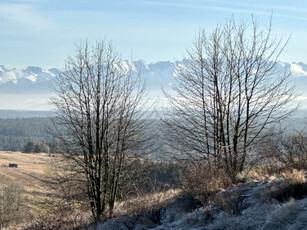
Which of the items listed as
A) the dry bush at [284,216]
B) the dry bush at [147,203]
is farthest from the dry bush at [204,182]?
the dry bush at [284,216]

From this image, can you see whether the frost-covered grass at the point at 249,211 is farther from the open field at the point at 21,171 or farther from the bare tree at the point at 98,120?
the open field at the point at 21,171

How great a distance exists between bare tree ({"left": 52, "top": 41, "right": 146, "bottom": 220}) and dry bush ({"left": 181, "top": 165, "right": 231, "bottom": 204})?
3343 mm

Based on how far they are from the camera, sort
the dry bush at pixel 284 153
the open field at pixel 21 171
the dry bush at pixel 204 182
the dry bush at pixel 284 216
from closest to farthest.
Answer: the dry bush at pixel 284 216
the dry bush at pixel 204 182
the dry bush at pixel 284 153
the open field at pixel 21 171

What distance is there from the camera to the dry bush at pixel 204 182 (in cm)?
860

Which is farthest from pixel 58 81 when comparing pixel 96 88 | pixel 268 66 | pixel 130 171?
pixel 268 66

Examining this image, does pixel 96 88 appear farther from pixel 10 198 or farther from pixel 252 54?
pixel 10 198

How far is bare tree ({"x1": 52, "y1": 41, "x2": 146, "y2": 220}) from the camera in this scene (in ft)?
38.4

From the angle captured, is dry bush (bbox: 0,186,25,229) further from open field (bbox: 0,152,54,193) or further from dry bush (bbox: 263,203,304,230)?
dry bush (bbox: 263,203,304,230)

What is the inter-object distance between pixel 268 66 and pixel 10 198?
132 feet

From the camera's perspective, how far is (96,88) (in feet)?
38.3

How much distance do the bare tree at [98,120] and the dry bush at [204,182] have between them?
334 cm

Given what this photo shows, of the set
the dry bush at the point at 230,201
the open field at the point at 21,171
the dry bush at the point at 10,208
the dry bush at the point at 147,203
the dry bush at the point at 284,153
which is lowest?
the open field at the point at 21,171

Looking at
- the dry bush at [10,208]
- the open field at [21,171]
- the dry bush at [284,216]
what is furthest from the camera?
the open field at [21,171]

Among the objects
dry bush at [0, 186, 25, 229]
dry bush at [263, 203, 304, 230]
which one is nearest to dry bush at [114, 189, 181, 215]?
dry bush at [263, 203, 304, 230]
